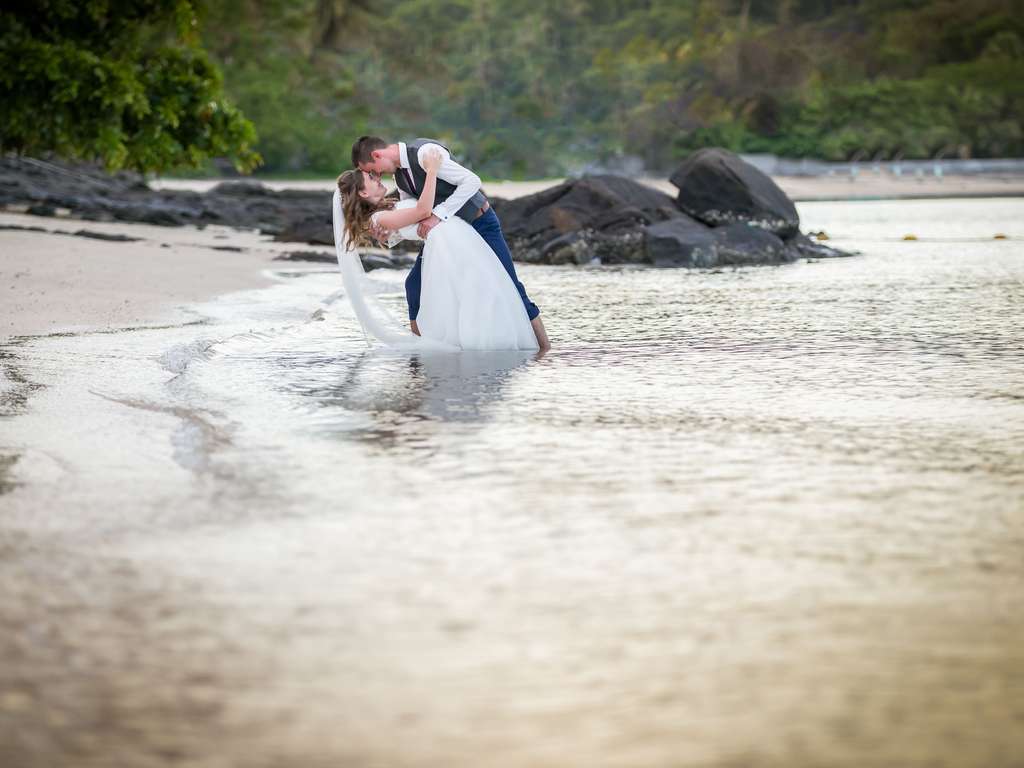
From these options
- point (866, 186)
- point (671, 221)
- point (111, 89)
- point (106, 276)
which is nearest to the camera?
point (106, 276)

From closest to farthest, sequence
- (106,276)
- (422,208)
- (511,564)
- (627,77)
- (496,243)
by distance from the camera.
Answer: (511,564) < (422,208) < (496,243) < (106,276) < (627,77)

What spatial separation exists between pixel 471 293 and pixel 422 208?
62 centimetres

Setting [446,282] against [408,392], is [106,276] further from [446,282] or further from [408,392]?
[408,392]

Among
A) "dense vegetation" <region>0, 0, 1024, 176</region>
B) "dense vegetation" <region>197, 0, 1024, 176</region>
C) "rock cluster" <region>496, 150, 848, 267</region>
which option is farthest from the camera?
"dense vegetation" <region>197, 0, 1024, 176</region>

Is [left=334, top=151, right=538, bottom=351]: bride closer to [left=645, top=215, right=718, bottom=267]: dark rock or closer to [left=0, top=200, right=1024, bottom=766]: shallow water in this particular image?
[left=0, top=200, right=1024, bottom=766]: shallow water

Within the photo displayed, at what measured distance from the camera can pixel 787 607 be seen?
12.1 ft

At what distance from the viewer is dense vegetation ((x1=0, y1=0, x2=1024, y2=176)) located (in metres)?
70.1

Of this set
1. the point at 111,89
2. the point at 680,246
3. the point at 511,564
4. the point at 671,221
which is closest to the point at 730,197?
the point at 671,221

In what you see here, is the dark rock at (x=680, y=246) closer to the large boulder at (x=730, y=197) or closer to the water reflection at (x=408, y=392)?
the large boulder at (x=730, y=197)

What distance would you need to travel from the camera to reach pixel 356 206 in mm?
9719

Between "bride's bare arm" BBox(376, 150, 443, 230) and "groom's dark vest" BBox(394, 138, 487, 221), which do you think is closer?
"bride's bare arm" BBox(376, 150, 443, 230)

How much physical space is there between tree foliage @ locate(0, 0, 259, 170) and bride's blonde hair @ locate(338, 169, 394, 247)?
6.13 metres

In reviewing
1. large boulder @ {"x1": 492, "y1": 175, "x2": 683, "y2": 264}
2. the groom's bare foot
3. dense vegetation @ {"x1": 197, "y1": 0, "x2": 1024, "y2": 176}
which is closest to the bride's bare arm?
the groom's bare foot

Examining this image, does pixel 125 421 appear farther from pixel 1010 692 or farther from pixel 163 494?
pixel 1010 692
